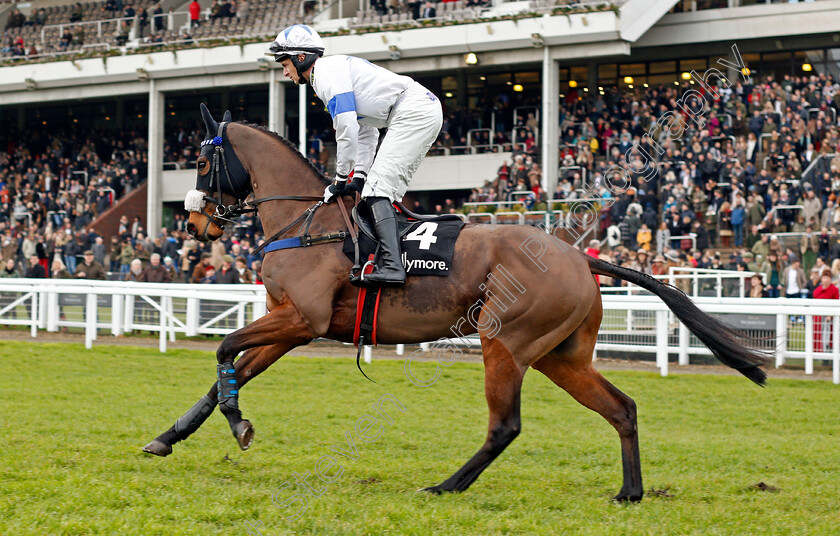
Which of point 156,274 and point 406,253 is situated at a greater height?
point 406,253

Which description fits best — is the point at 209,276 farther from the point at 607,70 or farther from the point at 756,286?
the point at 607,70

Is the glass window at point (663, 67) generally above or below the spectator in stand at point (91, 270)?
above

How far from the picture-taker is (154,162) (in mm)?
28188

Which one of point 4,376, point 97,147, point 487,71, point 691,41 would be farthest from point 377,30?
point 4,376

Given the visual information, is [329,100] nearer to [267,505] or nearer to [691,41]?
[267,505]

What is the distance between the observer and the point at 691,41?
23.7m

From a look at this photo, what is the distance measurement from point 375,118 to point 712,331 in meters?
2.35

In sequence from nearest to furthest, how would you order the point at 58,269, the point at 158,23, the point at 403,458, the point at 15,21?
the point at 403,458
the point at 58,269
the point at 158,23
the point at 15,21

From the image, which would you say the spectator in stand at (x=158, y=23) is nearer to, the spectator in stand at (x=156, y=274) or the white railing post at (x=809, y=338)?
the spectator in stand at (x=156, y=274)

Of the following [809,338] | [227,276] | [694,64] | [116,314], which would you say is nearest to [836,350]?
[809,338]

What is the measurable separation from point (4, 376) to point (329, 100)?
627cm

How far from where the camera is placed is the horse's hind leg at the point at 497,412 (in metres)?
5.02

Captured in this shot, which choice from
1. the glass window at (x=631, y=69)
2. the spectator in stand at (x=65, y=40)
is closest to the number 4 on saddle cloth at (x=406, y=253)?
the glass window at (x=631, y=69)

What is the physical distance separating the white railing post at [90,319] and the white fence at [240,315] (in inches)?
0.6
